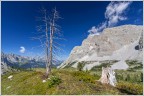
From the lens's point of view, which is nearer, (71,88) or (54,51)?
(71,88)

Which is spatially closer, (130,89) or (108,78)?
(108,78)

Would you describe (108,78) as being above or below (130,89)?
above

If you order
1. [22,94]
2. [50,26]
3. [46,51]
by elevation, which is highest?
[50,26]

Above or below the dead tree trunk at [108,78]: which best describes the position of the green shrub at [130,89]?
below

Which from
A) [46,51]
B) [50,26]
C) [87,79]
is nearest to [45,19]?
[50,26]

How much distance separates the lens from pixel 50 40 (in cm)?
3466

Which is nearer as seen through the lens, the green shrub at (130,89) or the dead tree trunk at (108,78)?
the green shrub at (130,89)

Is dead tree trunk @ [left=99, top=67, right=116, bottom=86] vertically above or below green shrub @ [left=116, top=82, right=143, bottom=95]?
above

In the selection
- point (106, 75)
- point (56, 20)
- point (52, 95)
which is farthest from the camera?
point (56, 20)

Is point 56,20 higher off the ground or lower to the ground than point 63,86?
higher

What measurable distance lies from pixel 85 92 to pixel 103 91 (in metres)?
2.06

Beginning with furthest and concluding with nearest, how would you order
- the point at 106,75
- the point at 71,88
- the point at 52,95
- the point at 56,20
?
the point at 56,20 → the point at 106,75 → the point at 71,88 → the point at 52,95

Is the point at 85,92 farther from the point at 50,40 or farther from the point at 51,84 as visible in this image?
the point at 50,40

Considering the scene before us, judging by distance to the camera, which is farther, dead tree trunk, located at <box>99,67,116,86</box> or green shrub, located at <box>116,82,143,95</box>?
dead tree trunk, located at <box>99,67,116,86</box>
